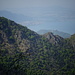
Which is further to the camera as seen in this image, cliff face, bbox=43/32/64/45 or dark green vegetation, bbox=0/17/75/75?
cliff face, bbox=43/32/64/45

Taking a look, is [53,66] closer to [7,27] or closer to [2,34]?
[2,34]

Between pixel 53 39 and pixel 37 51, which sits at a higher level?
pixel 53 39

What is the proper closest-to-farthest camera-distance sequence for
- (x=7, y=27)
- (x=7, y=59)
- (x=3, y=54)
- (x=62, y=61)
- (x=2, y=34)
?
(x=7, y=59)
(x=3, y=54)
(x=62, y=61)
(x=2, y=34)
(x=7, y=27)

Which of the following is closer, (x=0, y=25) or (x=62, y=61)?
(x=62, y=61)

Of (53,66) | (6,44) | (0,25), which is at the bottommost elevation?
(53,66)

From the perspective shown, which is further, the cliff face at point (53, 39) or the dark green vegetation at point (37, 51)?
the cliff face at point (53, 39)

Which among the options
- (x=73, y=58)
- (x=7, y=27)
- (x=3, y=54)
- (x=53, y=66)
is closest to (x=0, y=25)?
(x=7, y=27)

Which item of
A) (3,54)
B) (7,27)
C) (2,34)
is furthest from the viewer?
(7,27)

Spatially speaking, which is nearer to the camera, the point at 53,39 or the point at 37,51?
the point at 37,51
